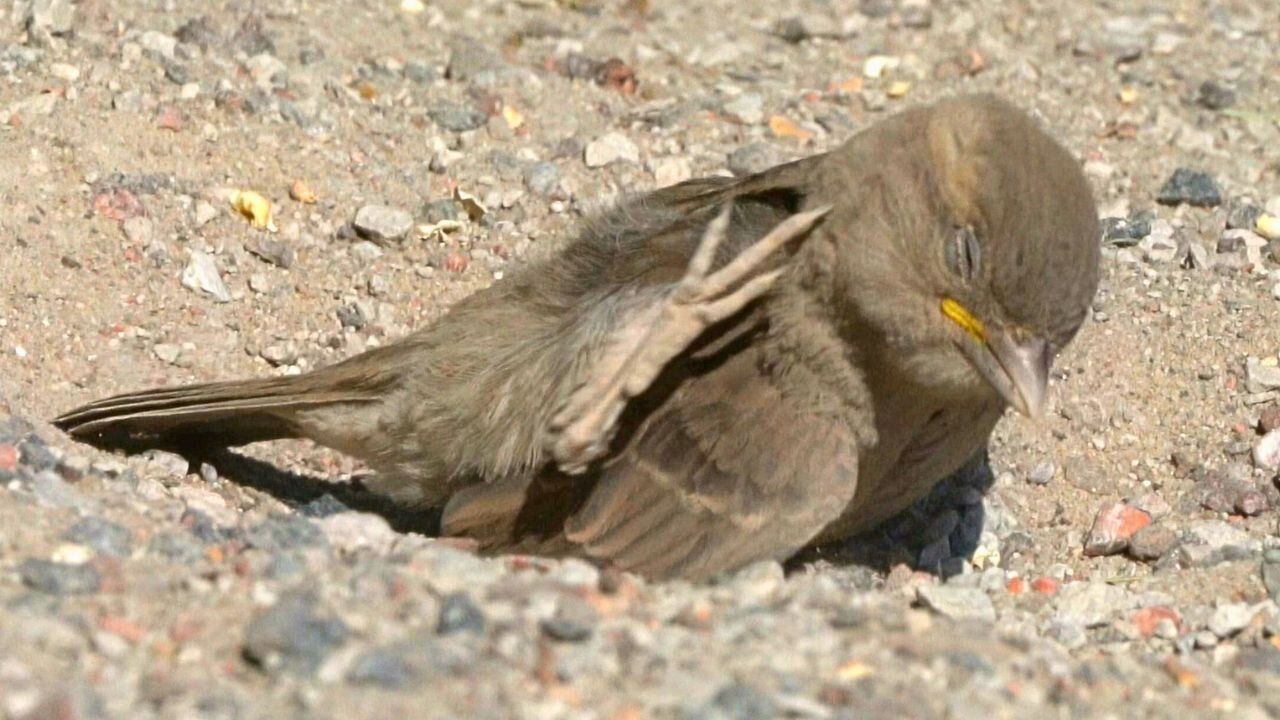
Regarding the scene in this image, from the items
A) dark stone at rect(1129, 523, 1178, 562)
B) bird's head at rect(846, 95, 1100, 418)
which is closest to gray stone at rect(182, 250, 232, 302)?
bird's head at rect(846, 95, 1100, 418)

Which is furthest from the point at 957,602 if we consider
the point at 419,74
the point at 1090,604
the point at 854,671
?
the point at 419,74

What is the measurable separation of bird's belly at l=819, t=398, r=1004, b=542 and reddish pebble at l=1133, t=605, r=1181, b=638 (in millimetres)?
659

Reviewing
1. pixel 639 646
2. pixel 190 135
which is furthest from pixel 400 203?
pixel 639 646

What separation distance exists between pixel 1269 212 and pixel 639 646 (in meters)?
4.29

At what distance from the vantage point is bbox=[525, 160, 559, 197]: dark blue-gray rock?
753 centimetres

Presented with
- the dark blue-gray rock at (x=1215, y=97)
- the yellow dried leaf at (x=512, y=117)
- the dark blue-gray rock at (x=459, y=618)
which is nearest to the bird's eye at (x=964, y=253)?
the dark blue-gray rock at (x=459, y=618)

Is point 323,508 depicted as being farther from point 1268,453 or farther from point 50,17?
point 1268,453

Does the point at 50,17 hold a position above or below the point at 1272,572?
above

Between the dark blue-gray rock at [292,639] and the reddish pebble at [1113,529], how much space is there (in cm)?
291

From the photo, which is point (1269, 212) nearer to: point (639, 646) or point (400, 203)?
point (400, 203)

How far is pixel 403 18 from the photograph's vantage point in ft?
28.2

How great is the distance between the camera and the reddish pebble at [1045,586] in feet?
19.2

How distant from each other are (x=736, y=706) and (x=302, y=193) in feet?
12.9

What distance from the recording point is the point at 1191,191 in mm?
7621
